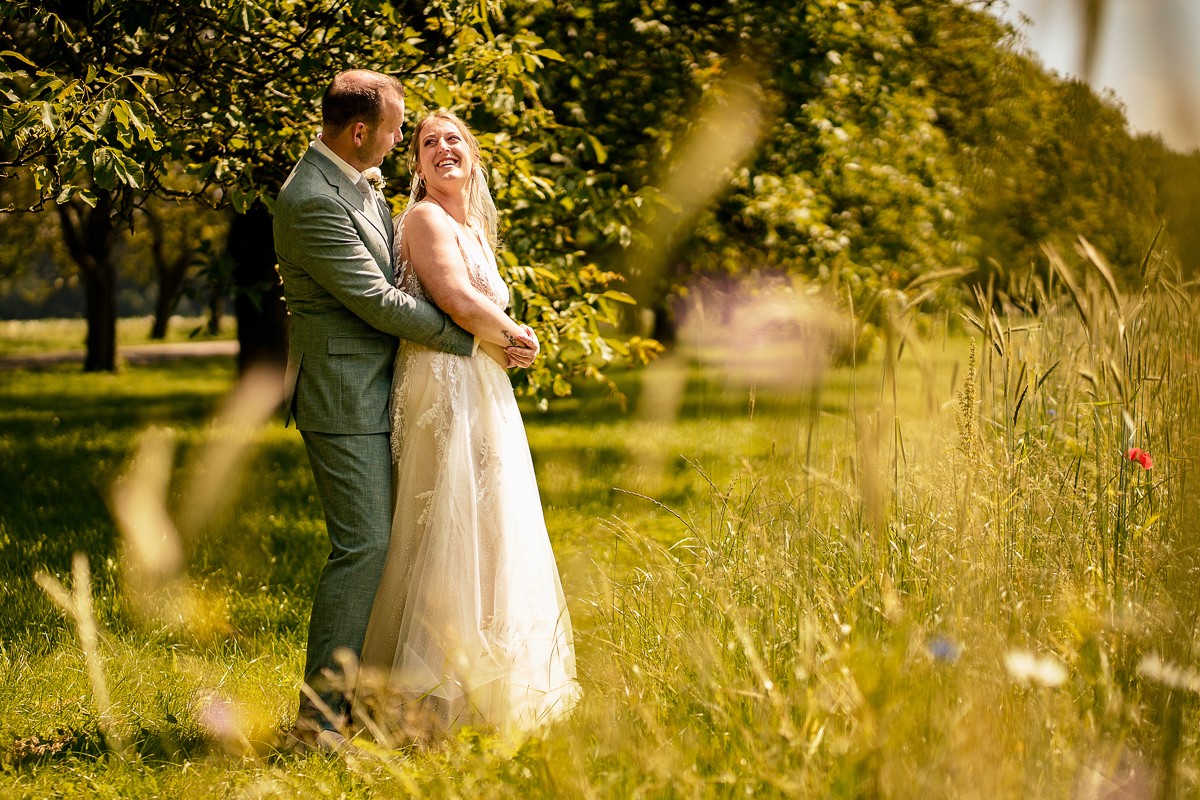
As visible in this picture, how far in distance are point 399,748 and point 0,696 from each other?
1.62m

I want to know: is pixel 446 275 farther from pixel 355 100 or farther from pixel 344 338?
pixel 355 100

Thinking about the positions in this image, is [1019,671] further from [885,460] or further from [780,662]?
[885,460]

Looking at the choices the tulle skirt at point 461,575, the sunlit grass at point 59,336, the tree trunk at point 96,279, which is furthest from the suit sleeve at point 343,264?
the sunlit grass at point 59,336

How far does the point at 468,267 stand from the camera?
3.28m

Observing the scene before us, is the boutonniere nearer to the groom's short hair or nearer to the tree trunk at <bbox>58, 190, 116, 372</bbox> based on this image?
the groom's short hair

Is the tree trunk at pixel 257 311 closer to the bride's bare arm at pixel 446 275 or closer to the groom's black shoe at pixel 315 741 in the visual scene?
the bride's bare arm at pixel 446 275

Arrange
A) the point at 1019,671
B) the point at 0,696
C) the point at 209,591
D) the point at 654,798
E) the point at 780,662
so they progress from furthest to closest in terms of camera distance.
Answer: the point at 209,591 < the point at 0,696 < the point at 780,662 < the point at 654,798 < the point at 1019,671

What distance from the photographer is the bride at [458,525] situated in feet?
10.3

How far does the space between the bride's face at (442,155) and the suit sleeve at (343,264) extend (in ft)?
1.15

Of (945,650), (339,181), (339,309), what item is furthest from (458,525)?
(945,650)

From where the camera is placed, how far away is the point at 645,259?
1005 centimetres

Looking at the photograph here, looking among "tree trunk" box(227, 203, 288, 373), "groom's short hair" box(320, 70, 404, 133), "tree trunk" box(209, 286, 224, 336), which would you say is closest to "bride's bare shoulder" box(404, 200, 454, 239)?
"groom's short hair" box(320, 70, 404, 133)

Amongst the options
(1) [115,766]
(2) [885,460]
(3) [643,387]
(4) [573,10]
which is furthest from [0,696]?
(3) [643,387]

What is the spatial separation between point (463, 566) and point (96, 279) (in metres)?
18.2
